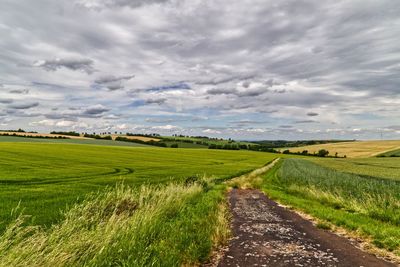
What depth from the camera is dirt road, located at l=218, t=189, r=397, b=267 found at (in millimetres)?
10016

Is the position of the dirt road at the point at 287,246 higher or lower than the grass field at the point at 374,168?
higher

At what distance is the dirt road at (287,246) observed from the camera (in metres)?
10.0

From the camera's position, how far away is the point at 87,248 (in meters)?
8.80

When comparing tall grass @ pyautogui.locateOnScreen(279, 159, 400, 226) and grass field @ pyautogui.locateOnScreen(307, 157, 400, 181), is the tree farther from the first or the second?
tall grass @ pyautogui.locateOnScreen(279, 159, 400, 226)

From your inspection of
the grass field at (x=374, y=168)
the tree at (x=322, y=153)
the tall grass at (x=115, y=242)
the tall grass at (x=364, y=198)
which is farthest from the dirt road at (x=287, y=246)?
the tree at (x=322, y=153)

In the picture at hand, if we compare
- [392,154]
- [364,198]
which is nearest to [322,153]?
[392,154]

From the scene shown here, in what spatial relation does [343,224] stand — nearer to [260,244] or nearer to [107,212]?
[260,244]

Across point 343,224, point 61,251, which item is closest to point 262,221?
point 343,224

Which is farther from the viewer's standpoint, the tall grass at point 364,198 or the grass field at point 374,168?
the grass field at point 374,168

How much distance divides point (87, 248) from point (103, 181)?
934 inches

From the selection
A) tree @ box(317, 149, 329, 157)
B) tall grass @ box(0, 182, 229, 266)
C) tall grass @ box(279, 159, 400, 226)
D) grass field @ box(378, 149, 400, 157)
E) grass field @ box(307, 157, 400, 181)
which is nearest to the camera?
tall grass @ box(0, 182, 229, 266)

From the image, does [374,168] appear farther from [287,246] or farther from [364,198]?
[287,246]

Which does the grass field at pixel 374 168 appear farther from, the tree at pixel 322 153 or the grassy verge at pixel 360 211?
the tree at pixel 322 153

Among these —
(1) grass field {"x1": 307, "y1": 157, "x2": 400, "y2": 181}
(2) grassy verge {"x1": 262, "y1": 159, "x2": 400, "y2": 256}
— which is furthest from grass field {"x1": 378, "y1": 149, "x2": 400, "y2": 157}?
(2) grassy verge {"x1": 262, "y1": 159, "x2": 400, "y2": 256}
